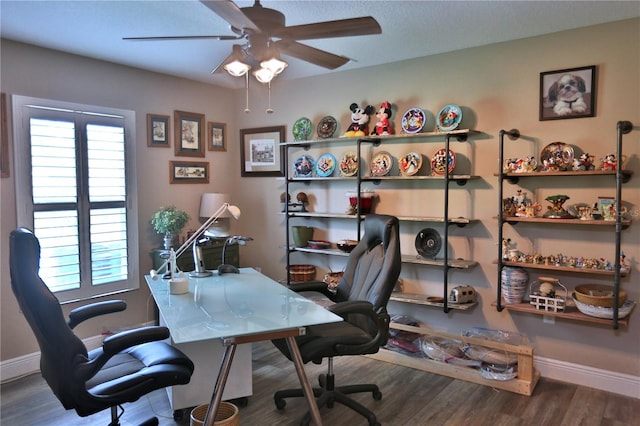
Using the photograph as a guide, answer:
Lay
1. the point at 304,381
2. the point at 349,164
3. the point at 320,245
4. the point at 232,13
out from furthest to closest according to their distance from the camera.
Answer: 1. the point at 320,245
2. the point at 349,164
3. the point at 304,381
4. the point at 232,13

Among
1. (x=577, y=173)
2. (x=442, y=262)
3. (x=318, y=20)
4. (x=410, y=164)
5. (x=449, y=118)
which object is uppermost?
(x=318, y=20)

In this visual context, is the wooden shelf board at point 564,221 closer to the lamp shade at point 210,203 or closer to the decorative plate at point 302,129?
the decorative plate at point 302,129

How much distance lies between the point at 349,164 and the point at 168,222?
5.74 ft

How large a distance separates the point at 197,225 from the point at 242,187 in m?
0.68

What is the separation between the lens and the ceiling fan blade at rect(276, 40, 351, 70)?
89.9 inches

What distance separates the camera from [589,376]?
10.3ft

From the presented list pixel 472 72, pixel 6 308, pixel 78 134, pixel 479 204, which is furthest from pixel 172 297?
pixel 472 72

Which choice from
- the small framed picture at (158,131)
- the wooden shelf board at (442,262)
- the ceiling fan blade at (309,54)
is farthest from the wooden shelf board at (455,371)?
the small framed picture at (158,131)

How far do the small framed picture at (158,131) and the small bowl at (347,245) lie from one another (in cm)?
200

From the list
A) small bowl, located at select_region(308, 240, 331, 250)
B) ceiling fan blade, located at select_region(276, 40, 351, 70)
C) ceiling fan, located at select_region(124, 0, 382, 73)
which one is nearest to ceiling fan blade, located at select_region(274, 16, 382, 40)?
ceiling fan, located at select_region(124, 0, 382, 73)

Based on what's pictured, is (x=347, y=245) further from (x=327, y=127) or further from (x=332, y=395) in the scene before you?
(x=332, y=395)

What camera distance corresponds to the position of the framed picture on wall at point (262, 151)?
4711 millimetres

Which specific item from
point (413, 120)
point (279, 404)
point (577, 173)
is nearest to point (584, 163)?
Result: point (577, 173)

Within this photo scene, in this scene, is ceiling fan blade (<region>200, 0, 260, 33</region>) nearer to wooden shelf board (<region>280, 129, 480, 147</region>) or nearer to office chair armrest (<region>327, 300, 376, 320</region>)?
office chair armrest (<region>327, 300, 376, 320</region>)
